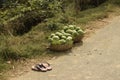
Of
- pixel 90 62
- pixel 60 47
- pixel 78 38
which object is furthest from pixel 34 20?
pixel 90 62

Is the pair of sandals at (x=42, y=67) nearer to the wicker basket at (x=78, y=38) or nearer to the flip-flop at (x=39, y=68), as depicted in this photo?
the flip-flop at (x=39, y=68)

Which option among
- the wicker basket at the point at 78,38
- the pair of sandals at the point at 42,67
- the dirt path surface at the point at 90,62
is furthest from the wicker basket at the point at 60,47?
the pair of sandals at the point at 42,67

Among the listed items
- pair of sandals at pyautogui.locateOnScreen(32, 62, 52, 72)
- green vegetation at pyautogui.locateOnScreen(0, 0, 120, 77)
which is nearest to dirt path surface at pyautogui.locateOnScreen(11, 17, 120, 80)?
pair of sandals at pyautogui.locateOnScreen(32, 62, 52, 72)

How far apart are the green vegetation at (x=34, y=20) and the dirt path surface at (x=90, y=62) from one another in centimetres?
50

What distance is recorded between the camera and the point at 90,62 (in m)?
5.73

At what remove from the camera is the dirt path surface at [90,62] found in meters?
5.20

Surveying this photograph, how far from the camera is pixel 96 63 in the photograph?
5.68m

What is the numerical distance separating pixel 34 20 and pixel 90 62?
2.49m

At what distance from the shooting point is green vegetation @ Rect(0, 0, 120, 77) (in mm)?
6008

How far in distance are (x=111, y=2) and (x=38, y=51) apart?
3.92 metres

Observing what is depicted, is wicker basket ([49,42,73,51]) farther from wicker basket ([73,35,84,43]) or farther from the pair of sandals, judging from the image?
the pair of sandals

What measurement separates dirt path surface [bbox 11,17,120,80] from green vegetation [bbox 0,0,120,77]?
19.6 inches

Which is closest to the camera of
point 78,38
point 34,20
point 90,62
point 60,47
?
point 90,62

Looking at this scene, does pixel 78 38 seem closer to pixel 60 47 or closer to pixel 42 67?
pixel 60 47
